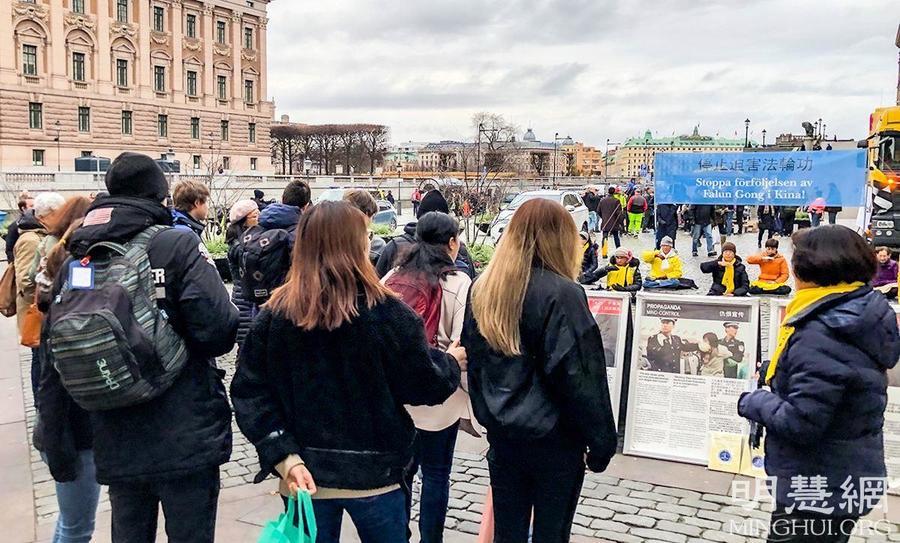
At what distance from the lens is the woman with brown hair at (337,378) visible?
2773mm

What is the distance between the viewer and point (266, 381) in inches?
114

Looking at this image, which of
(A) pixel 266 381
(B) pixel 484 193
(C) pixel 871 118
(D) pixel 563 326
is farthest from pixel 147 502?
(C) pixel 871 118

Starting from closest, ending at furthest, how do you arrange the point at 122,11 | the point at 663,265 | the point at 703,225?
the point at 663,265
the point at 703,225
the point at 122,11

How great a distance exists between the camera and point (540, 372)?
3.12m

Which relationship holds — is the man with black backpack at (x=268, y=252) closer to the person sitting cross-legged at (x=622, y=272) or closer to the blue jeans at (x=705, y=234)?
the person sitting cross-legged at (x=622, y=272)

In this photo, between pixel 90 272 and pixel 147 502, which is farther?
pixel 147 502

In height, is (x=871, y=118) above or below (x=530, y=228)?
above

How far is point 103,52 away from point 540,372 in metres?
63.1

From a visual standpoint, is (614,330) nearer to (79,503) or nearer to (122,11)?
(79,503)

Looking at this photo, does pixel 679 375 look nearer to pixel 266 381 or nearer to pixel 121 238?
pixel 266 381

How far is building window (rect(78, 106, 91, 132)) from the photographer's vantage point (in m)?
57.0

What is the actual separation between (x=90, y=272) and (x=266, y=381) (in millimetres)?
745

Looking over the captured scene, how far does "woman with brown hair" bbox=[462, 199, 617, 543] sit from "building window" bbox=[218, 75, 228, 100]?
69.3 meters

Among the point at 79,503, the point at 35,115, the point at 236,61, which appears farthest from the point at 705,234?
the point at 236,61
